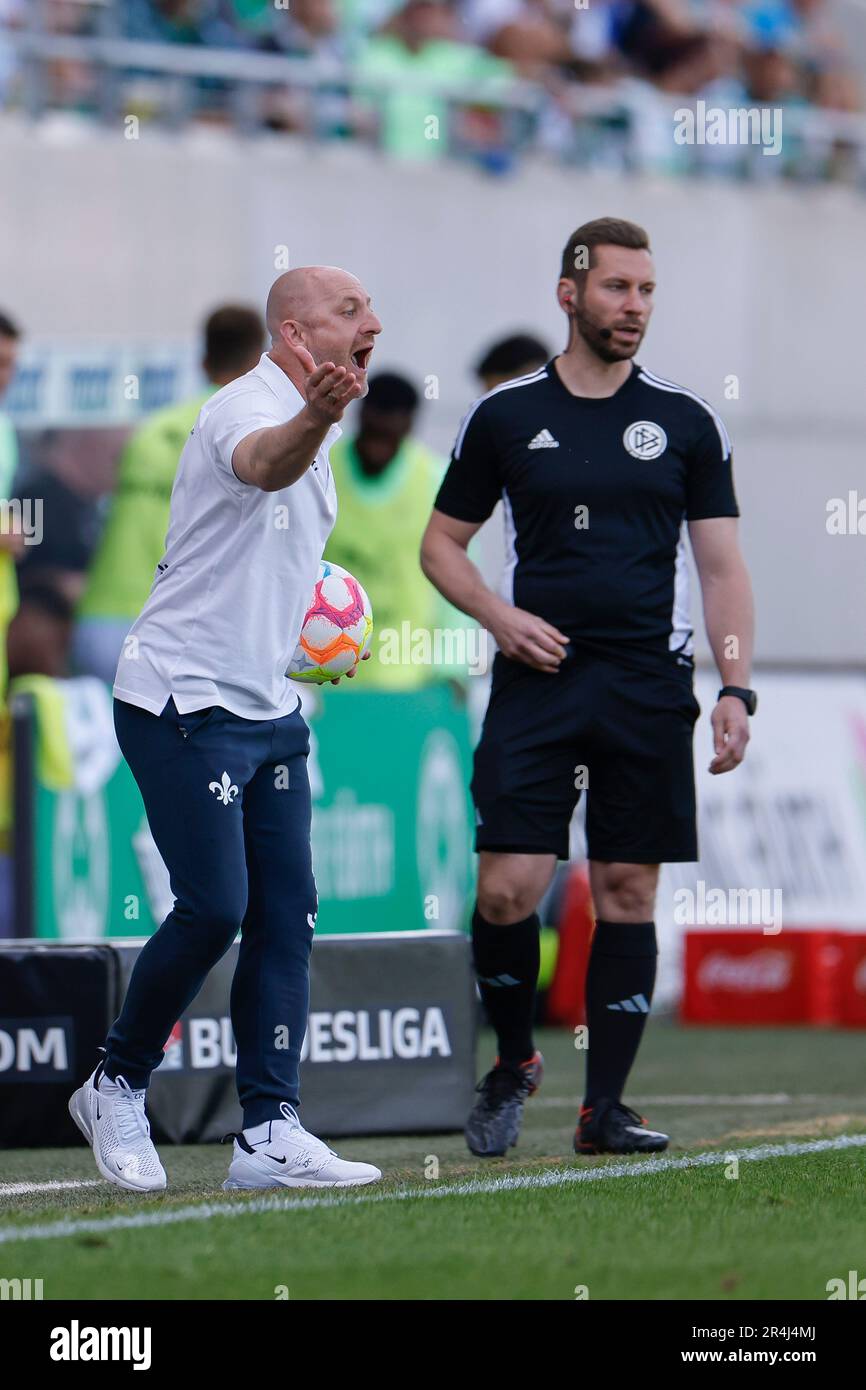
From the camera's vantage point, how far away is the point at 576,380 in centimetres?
650

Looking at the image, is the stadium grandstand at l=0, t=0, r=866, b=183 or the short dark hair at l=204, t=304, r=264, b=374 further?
the stadium grandstand at l=0, t=0, r=866, b=183

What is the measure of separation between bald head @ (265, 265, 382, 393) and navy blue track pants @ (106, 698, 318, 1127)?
2.56 ft

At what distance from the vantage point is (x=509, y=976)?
655 cm

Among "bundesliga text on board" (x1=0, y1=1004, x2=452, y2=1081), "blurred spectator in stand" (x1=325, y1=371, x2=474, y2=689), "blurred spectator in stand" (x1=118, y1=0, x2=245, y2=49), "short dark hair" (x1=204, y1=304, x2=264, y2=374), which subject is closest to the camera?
"bundesliga text on board" (x1=0, y1=1004, x2=452, y2=1081)

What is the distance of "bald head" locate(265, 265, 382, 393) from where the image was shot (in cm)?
540

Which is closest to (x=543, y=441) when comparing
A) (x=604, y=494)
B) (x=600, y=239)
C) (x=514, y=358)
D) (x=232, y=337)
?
(x=604, y=494)

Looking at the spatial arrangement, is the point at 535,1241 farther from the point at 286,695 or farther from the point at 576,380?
the point at 576,380

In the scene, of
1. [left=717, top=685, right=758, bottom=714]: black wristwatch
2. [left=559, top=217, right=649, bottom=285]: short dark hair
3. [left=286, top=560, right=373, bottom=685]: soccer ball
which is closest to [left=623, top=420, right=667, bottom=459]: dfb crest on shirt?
[left=559, top=217, right=649, bottom=285]: short dark hair

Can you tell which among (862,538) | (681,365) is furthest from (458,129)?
(862,538)

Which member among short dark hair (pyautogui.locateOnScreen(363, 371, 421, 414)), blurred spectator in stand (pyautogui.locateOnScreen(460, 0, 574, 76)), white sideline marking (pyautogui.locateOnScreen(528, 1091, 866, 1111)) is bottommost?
white sideline marking (pyautogui.locateOnScreen(528, 1091, 866, 1111))

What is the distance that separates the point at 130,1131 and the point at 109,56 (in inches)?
390

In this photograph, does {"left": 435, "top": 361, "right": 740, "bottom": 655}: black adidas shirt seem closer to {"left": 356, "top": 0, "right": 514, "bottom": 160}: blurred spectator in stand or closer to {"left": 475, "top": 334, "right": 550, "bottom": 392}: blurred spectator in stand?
{"left": 475, "top": 334, "right": 550, "bottom": 392}: blurred spectator in stand

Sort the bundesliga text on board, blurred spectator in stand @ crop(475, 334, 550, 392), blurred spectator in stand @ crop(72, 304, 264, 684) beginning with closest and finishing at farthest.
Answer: the bundesliga text on board, blurred spectator in stand @ crop(475, 334, 550, 392), blurred spectator in stand @ crop(72, 304, 264, 684)

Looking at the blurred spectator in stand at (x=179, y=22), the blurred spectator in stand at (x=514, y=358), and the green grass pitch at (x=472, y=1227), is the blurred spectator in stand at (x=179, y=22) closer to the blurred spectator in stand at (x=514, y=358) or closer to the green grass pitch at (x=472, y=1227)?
the blurred spectator in stand at (x=514, y=358)
